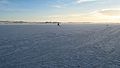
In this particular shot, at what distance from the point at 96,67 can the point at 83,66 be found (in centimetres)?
111

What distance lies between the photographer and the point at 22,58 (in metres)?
19.0

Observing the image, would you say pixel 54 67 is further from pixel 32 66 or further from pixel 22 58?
pixel 22 58

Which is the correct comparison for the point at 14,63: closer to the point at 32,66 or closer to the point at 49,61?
the point at 32,66

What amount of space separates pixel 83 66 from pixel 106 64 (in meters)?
2.39

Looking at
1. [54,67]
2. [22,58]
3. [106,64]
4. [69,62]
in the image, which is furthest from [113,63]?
[22,58]

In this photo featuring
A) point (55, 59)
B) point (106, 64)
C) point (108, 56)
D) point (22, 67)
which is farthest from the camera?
point (108, 56)

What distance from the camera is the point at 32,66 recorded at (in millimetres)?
16109

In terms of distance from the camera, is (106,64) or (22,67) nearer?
(22,67)

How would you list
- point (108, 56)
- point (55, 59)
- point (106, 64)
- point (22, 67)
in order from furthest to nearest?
point (108, 56) → point (55, 59) → point (106, 64) → point (22, 67)

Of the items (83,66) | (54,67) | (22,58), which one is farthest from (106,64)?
(22,58)

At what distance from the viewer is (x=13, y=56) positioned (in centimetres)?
1975

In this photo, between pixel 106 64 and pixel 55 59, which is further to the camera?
pixel 55 59

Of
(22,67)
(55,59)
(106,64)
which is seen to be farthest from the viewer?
(55,59)

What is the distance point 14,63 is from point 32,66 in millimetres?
2021
